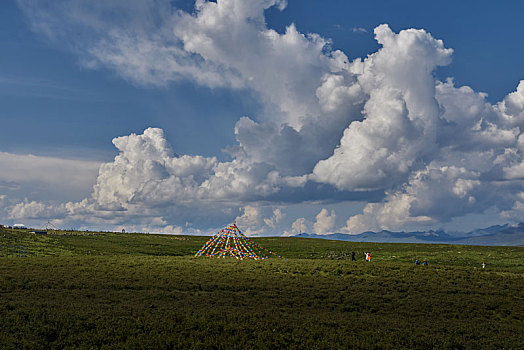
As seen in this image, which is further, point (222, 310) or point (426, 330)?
point (222, 310)

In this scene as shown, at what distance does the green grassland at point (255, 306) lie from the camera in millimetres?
16594

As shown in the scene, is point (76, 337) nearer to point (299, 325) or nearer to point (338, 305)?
point (299, 325)

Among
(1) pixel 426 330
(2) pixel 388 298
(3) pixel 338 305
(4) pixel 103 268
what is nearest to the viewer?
(1) pixel 426 330

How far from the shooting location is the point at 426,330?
19.6 meters

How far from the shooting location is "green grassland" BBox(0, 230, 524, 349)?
54.4 ft

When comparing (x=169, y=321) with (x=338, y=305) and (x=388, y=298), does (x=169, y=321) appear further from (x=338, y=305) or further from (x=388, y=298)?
(x=388, y=298)

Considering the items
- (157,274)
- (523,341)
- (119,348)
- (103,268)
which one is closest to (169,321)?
(119,348)

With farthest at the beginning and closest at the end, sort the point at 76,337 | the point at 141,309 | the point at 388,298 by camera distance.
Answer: the point at 388,298 → the point at 141,309 → the point at 76,337

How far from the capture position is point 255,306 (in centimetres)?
2389

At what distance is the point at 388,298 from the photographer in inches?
1150

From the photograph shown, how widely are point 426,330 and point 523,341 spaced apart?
410cm

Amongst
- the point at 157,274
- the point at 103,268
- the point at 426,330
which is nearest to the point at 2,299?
the point at 157,274

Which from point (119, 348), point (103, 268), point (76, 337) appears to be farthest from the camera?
point (103, 268)

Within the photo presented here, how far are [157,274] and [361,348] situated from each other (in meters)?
26.4
